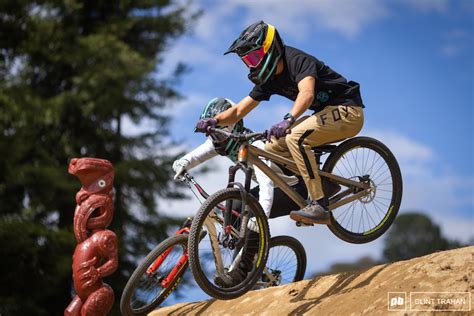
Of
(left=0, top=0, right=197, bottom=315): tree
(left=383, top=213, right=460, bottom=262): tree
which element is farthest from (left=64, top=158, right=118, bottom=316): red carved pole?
(left=383, top=213, right=460, bottom=262): tree

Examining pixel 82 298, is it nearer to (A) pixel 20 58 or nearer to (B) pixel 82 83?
(B) pixel 82 83

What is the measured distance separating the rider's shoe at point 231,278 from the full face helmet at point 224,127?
1.58 m

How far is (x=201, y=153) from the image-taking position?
8.47 meters

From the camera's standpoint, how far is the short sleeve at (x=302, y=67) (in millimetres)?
7395

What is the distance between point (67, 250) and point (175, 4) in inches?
437

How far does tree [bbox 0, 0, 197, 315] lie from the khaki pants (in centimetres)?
1494

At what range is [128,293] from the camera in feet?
25.0

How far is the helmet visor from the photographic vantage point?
7600 mm

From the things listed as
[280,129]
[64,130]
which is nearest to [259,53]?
[280,129]

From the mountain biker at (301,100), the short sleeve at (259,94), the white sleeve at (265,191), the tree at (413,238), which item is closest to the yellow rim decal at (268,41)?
the mountain biker at (301,100)

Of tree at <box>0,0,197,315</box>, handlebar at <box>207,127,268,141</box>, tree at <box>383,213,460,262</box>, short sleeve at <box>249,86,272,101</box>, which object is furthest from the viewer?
tree at <box>383,213,460,262</box>

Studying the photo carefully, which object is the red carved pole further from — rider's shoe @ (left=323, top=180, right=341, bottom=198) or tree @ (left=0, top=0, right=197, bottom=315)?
tree @ (left=0, top=0, right=197, bottom=315)

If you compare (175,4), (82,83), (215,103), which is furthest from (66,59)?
(215,103)

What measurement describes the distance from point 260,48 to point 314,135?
1.10 meters
